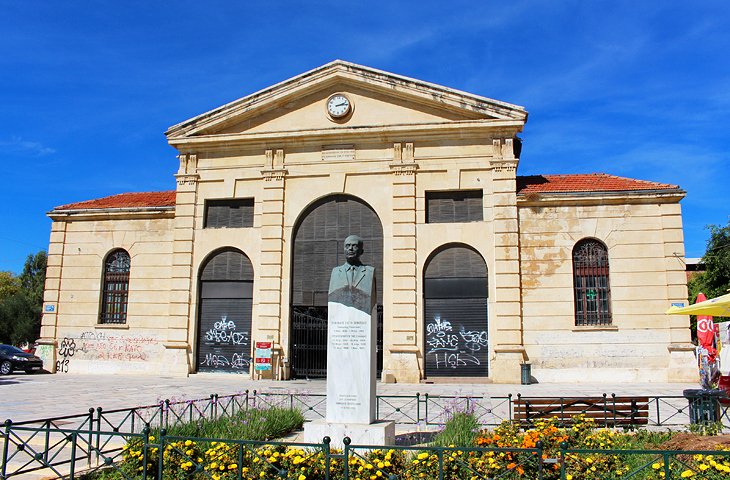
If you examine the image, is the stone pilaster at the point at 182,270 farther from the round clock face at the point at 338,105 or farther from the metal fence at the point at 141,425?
the metal fence at the point at 141,425

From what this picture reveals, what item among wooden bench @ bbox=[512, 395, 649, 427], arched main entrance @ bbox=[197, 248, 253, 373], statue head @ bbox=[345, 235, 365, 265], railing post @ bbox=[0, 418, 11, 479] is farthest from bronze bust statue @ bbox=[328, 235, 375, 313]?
arched main entrance @ bbox=[197, 248, 253, 373]

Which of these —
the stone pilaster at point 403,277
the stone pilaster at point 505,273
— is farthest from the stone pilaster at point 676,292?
the stone pilaster at point 403,277

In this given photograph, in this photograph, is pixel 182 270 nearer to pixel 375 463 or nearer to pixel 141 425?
pixel 141 425

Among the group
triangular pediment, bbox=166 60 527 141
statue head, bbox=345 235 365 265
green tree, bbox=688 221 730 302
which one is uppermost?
triangular pediment, bbox=166 60 527 141

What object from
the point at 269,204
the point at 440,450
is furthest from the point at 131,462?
the point at 269,204

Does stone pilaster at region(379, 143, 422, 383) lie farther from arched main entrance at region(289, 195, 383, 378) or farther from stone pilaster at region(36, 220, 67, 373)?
stone pilaster at region(36, 220, 67, 373)

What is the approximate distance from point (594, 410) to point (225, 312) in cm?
1673

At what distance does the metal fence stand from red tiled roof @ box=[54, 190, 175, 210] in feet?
46.4

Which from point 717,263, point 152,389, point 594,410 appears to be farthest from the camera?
point 717,263

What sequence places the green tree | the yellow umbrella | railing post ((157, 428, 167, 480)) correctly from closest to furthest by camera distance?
1. railing post ((157, 428, 167, 480))
2. the yellow umbrella
3. the green tree

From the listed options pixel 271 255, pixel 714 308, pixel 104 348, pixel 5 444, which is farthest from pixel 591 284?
pixel 5 444

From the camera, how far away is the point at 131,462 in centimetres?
811

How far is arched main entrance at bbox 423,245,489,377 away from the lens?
918 inches

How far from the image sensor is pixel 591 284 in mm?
23375
